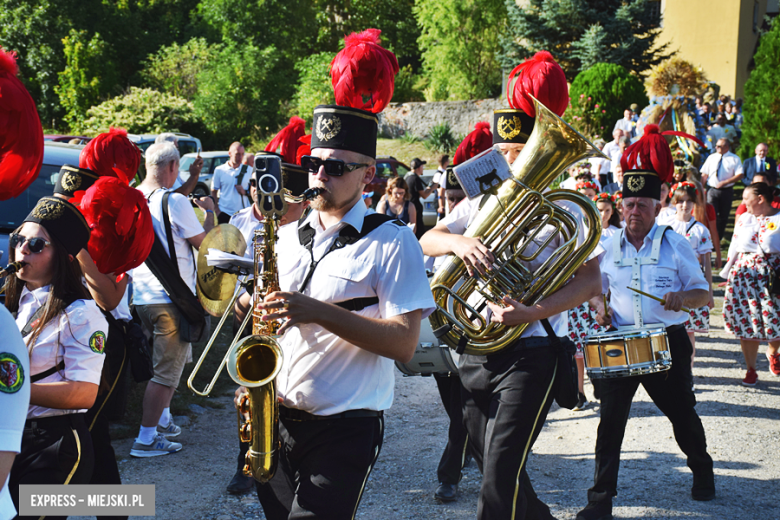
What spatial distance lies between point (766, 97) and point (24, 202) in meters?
16.7

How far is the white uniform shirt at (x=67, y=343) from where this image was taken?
293 centimetres

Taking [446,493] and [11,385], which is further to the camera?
[446,493]

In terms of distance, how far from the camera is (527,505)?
358 centimetres

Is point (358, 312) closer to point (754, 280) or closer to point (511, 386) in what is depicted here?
point (511, 386)

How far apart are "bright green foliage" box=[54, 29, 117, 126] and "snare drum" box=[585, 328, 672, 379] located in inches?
1154

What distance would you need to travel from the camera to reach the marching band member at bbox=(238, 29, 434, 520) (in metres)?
2.56

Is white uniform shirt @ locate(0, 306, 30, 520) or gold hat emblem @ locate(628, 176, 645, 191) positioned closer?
white uniform shirt @ locate(0, 306, 30, 520)

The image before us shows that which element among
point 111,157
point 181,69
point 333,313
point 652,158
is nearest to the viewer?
point 333,313

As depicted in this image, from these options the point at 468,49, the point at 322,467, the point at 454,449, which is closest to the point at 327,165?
the point at 322,467

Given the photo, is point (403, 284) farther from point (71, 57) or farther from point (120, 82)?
point (120, 82)

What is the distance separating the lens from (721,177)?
1402 centimetres

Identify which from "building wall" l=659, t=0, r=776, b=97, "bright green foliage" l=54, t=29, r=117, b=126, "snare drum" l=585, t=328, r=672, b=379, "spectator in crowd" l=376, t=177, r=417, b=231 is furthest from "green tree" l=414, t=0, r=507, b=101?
"snare drum" l=585, t=328, r=672, b=379

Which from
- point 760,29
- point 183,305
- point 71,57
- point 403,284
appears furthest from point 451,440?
point 71,57

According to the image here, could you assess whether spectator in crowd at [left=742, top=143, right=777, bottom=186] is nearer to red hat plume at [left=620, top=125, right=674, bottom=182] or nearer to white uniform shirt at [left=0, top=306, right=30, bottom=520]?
red hat plume at [left=620, top=125, right=674, bottom=182]
